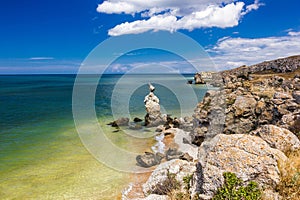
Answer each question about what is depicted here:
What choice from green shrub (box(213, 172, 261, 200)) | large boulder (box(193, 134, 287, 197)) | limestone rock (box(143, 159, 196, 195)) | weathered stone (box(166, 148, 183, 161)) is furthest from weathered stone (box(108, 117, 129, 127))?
green shrub (box(213, 172, 261, 200))

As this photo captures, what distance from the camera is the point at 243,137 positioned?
10.2 m

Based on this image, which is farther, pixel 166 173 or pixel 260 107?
pixel 260 107

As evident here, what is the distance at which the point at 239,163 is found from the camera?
9.15 metres

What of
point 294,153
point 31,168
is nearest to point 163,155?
point 31,168

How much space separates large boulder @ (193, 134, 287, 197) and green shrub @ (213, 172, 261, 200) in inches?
7.5

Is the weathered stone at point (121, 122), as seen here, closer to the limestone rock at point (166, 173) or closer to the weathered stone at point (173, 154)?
the weathered stone at point (173, 154)

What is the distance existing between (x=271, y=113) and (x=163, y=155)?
11003 millimetres

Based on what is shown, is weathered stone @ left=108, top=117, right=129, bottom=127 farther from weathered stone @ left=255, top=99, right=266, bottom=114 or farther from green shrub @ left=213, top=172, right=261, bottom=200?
green shrub @ left=213, top=172, right=261, bottom=200

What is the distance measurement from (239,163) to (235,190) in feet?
3.36

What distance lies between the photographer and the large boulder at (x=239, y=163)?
8930 mm

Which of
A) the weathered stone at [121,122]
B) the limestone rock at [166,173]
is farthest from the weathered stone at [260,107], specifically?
the weathered stone at [121,122]

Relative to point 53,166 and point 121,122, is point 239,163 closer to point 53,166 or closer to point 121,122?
point 53,166

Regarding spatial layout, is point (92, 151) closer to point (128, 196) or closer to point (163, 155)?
point (163, 155)

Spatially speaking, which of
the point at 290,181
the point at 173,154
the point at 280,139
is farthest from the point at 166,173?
the point at 173,154
